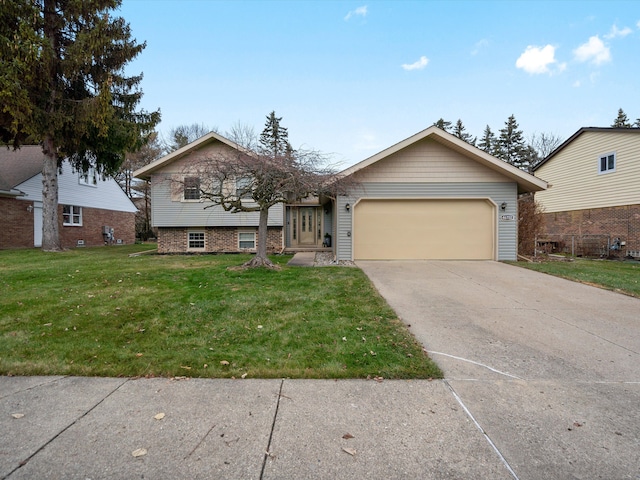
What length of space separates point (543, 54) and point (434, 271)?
11700 millimetres

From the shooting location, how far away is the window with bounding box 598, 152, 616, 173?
14625mm

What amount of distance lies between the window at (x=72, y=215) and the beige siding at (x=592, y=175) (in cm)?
2703

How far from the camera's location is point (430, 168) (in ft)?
35.5

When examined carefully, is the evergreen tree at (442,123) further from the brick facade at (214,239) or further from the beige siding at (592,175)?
the brick facade at (214,239)

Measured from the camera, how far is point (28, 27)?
412 inches

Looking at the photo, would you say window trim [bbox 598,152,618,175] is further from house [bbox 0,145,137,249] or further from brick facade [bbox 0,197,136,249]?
brick facade [bbox 0,197,136,249]

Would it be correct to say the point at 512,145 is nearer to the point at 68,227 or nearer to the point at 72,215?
the point at 72,215

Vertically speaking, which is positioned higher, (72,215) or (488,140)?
(488,140)

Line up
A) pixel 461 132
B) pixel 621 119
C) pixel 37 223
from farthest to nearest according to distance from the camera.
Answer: pixel 461 132 < pixel 621 119 < pixel 37 223

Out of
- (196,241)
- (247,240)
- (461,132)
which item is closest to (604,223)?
(247,240)

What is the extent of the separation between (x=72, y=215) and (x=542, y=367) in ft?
74.6

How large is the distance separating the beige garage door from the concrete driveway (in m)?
4.27

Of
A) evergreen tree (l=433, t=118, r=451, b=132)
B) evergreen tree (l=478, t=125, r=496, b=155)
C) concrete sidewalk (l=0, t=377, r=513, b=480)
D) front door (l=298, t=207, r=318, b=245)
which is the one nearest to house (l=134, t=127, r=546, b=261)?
front door (l=298, t=207, r=318, b=245)

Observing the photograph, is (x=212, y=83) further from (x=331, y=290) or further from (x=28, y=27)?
(x=331, y=290)
